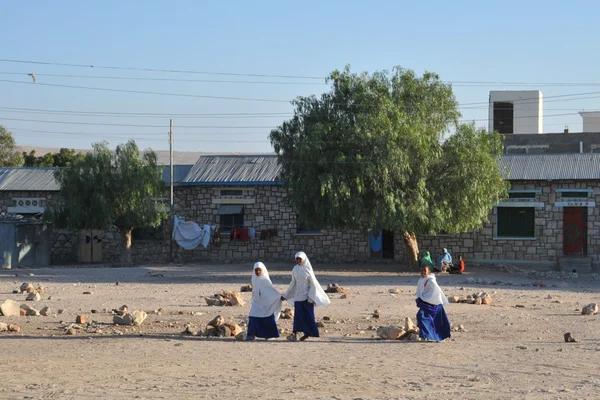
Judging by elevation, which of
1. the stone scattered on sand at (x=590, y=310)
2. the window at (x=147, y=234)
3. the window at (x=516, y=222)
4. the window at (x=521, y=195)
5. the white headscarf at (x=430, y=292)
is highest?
the window at (x=521, y=195)

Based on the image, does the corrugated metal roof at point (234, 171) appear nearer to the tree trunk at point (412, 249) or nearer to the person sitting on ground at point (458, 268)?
the tree trunk at point (412, 249)

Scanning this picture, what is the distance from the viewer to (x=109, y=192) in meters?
33.5

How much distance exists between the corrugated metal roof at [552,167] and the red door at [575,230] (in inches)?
48.5

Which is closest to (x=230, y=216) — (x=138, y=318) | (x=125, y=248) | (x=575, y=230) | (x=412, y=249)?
(x=125, y=248)

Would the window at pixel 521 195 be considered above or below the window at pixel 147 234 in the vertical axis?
above

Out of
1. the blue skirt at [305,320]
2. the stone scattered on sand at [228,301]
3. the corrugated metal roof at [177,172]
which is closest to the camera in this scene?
the blue skirt at [305,320]

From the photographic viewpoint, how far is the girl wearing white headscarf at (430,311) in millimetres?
14180

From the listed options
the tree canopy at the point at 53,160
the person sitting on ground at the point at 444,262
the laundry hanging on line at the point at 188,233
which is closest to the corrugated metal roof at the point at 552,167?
the person sitting on ground at the point at 444,262

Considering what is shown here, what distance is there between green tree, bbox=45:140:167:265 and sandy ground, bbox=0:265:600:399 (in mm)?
11230

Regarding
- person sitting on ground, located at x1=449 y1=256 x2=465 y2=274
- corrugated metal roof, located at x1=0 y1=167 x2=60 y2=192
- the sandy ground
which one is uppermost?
corrugated metal roof, located at x1=0 y1=167 x2=60 y2=192

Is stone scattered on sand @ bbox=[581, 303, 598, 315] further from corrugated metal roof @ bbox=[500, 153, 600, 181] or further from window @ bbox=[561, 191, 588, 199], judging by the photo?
window @ bbox=[561, 191, 588, 199]

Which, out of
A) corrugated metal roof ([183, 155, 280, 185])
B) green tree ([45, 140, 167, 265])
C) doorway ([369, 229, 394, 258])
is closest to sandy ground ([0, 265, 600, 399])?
green tree ([45, 140, 167, 265])

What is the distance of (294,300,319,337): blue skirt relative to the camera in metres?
14.4

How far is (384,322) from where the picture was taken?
1700 centimetres
